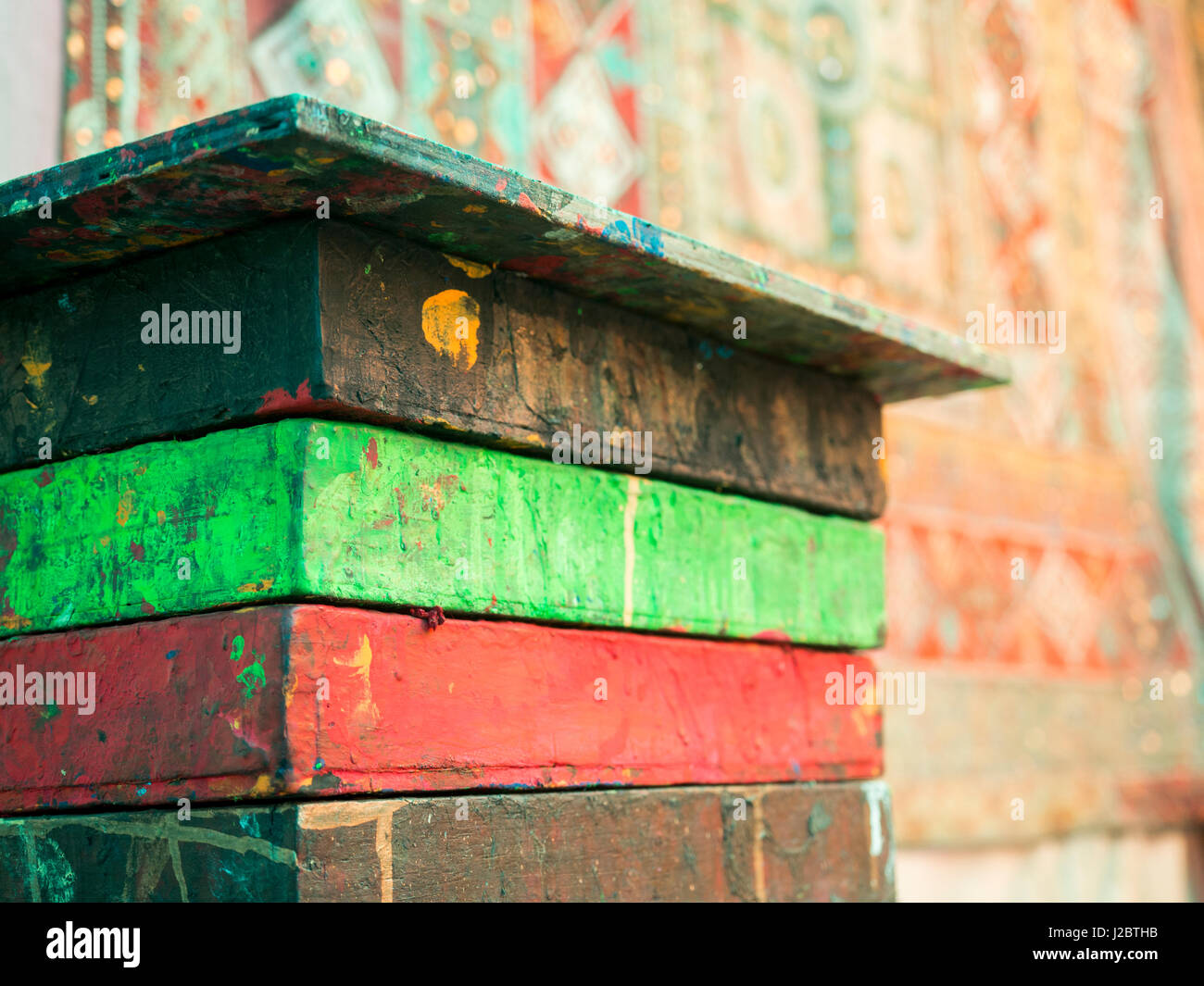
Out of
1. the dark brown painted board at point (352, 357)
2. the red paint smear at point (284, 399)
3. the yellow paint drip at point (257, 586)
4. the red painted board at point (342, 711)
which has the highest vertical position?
the dark brown painted board at point (352, 357)

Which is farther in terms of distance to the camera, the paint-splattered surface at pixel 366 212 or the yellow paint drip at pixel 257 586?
the yellow paint drip at pixel 257 586

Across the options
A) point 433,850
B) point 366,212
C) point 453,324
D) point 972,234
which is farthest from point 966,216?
point 433,850

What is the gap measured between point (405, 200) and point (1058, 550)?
3.99 metres

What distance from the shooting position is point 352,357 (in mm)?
1332

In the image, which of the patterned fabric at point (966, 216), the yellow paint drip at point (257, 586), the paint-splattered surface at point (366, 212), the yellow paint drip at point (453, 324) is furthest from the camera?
the patterned fabric at point (966, 216)

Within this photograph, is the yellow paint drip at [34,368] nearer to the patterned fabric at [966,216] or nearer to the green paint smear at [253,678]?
the green paint smear at [253,678]

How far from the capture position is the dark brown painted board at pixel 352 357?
52.4 inches

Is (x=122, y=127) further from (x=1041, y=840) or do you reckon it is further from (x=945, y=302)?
(x=1041, y=840)

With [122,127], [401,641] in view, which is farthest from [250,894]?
[122,127]

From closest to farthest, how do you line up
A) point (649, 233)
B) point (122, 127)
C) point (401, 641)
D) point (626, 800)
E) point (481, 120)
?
point (401, 641) → point (649, 233) → point (626, 800) → point (122, 127) → point (481, 120)

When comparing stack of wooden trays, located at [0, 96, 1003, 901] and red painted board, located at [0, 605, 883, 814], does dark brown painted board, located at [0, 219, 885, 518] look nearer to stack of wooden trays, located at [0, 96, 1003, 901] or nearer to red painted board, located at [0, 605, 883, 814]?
stack of wooden trays, located at [0, 96, 1003, 901]

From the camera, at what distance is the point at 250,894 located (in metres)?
1.25

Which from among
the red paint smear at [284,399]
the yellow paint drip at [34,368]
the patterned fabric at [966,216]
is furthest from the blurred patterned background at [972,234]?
the red paint smear at [284,399]

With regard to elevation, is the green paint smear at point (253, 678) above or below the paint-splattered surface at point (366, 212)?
below
